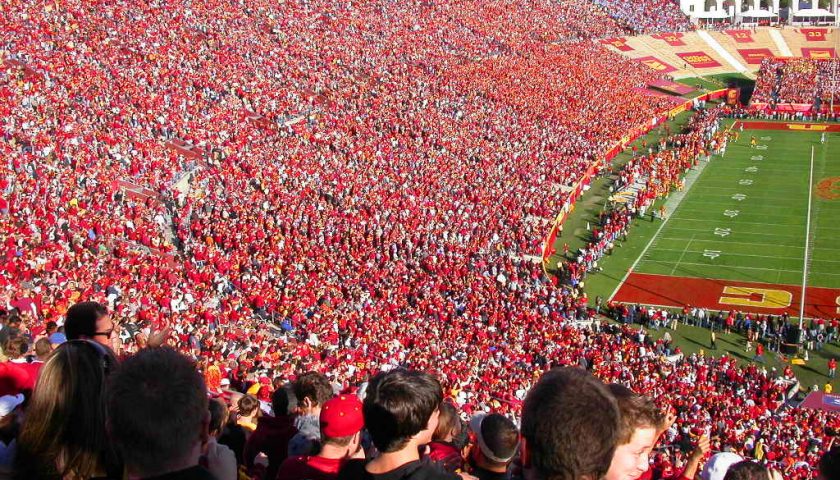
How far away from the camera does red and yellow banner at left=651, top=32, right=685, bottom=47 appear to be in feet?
212

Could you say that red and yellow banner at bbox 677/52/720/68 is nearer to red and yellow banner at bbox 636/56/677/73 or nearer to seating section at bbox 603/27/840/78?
seating section at bbox 603/27/840/78

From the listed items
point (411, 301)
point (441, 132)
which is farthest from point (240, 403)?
point (441, 132)

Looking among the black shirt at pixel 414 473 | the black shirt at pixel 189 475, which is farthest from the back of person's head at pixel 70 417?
the black shirt at pixel 414 473

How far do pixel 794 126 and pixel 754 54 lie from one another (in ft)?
57.5

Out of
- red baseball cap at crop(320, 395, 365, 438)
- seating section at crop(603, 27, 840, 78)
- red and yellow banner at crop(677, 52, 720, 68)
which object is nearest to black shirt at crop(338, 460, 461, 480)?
red baseball cap at crop(320, 395, 365, 438)

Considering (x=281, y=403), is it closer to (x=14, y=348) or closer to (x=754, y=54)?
(x=14, y=348)

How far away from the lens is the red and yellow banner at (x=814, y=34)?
65.6 metres

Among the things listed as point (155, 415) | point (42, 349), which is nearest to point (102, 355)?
point (155, 415)

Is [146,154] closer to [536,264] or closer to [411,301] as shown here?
[411,301]

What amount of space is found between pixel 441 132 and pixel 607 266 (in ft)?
36.3

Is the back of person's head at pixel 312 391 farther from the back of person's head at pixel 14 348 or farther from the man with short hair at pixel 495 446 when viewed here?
the back of person's head at pixel 14 348

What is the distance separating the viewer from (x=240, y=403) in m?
7.47

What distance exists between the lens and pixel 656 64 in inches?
2368

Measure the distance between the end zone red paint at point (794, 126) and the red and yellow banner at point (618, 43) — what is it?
14.6m
